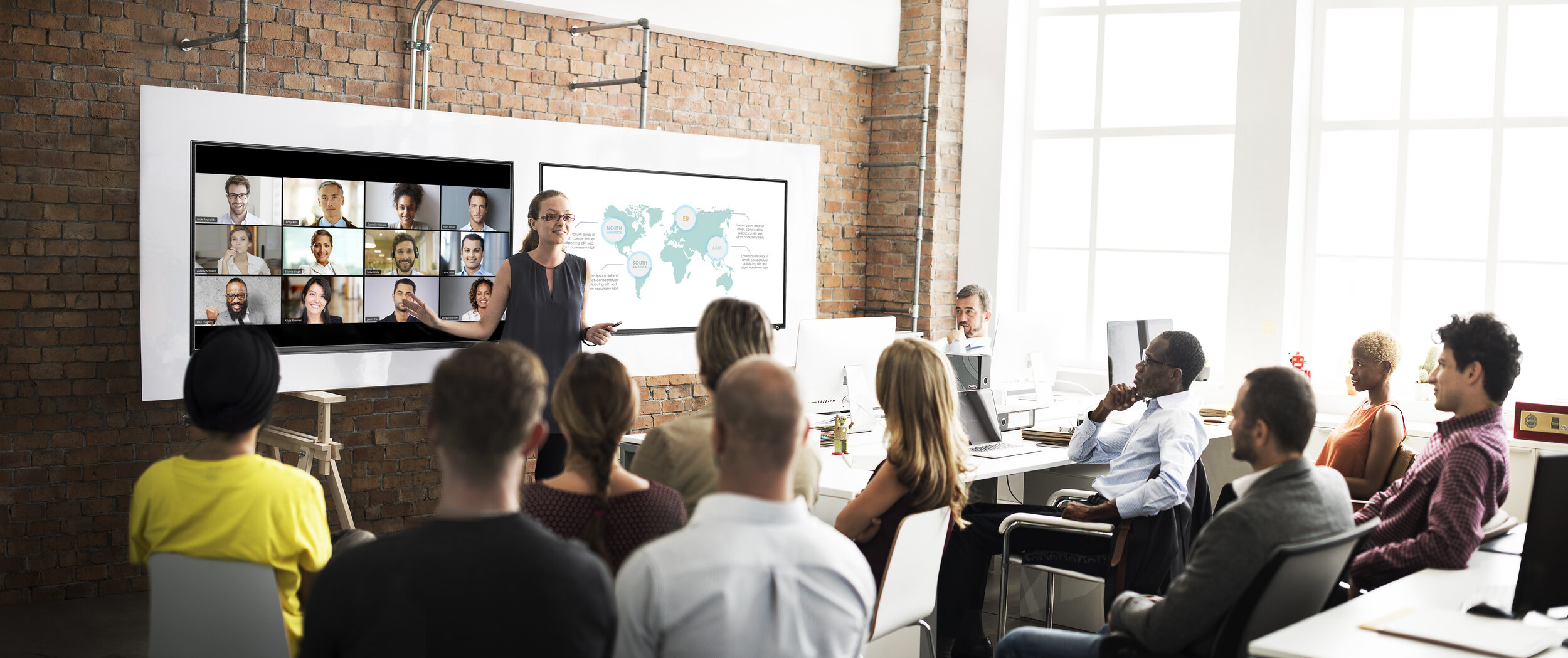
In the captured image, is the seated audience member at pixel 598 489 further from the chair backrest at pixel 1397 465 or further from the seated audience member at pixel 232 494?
the chair backrest at pixel 1397 465

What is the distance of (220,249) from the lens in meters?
4.65

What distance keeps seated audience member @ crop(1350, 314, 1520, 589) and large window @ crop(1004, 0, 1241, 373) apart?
4476mm

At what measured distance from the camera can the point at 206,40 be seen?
4785 millimetres

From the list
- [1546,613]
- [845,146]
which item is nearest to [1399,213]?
[845,146]

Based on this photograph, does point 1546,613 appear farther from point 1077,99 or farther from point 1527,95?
point 1077,99

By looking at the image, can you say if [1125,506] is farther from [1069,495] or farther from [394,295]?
[394,295]

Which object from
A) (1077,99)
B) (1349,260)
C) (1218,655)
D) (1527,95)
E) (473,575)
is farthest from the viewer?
(1077,99)

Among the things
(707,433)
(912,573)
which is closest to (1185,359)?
(912,573)

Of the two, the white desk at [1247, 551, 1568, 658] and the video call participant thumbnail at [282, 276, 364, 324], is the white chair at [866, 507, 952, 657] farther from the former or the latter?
the video call participant thumbnail at [282, 276, 364, 324]

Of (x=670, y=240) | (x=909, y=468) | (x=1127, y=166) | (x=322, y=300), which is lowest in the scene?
(x=909, y=468)

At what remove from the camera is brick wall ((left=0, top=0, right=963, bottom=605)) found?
178 inches

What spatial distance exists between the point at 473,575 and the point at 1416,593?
2.25 metres

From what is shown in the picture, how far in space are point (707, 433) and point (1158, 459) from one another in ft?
6.54

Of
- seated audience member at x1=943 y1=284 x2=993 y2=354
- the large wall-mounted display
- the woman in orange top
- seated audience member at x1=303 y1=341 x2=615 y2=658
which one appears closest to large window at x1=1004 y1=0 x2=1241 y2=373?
seated audience member at x1=943 y1=284 x2=993 y2=354
